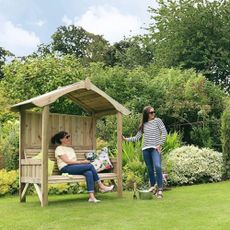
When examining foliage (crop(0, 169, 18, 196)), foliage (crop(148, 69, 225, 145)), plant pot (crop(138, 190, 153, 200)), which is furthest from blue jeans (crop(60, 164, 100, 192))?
foliage (crop(148, 69, 225, 145))

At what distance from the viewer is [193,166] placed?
37.1 feet

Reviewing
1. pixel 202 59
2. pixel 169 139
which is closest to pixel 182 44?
pixel 202 59

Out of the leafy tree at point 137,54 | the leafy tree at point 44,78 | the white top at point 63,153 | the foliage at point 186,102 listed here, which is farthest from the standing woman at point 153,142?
the leafy tree at point 137,54

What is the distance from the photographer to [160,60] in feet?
86.0

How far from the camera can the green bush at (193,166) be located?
1102cm

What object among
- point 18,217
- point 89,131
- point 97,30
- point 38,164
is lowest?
point 18,217

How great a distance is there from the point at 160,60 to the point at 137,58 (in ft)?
13.7

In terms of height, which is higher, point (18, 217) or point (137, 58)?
point (137, 58)

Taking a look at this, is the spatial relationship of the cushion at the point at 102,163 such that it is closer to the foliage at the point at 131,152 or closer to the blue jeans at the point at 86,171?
the blue jeans at the point at 86,171

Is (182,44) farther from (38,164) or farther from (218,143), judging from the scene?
(38,164)

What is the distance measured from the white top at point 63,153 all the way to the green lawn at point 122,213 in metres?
0.65

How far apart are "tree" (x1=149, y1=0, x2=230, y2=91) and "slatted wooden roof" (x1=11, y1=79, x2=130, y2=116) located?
1562cm

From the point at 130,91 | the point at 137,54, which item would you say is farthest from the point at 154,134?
the point at 137,54

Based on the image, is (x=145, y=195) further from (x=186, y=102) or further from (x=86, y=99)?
(x=186, y=102)
